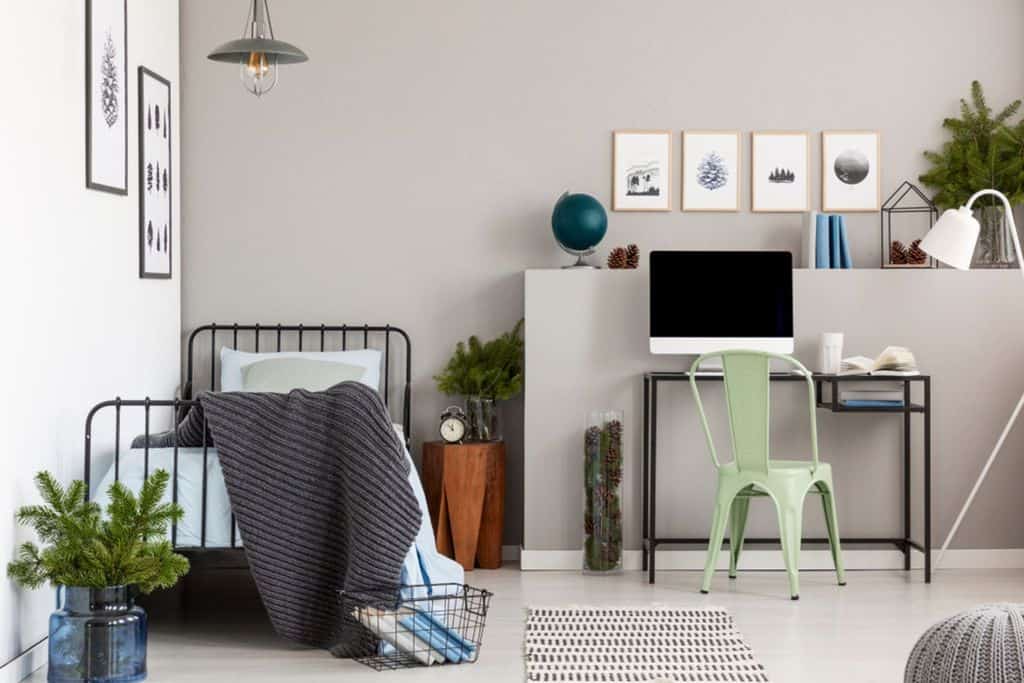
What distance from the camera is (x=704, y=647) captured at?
13.5ft

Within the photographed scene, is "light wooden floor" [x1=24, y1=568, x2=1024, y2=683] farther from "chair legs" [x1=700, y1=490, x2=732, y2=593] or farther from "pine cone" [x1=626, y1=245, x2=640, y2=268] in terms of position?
"pine cone" [x1=626, y1=245, x2=640, y2=268]

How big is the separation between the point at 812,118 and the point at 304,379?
2.55 meters

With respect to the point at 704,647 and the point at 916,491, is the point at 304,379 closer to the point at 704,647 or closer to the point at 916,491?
the point at 704,647

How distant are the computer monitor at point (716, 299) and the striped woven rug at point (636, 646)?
1.27 metres

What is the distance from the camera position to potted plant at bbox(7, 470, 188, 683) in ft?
11.9

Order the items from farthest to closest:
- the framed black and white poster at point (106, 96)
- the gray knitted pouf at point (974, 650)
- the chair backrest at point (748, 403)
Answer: the chair backrest at point (748, 403)
the framed black and white poster at point (106, 96)
the gray knitted pouf at point (974, 650)

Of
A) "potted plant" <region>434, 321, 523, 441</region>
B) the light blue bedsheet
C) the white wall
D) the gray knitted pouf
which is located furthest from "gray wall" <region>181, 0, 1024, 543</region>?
the gray knitted pouf

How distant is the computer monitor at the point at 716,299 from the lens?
18.0 feet

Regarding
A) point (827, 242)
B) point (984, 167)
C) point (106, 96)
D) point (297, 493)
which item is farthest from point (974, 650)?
point (984, 167)

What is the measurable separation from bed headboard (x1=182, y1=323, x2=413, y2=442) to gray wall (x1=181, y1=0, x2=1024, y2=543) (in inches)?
2.5

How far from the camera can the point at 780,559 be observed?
18.2 ft

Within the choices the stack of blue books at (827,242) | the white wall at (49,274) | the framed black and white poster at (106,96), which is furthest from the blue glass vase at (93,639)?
the stack of blue books at (827,242)

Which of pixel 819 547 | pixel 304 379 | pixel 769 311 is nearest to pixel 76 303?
pixel 304 379

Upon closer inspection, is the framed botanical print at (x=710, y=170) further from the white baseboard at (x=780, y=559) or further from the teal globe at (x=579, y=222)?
the white baseboard at (x=780, y=559)
